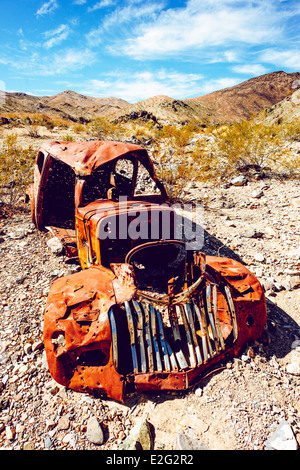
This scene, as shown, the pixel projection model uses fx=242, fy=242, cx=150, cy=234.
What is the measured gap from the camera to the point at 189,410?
7.01 ft

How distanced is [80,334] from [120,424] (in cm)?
84

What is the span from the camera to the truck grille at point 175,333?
2219 millimetres

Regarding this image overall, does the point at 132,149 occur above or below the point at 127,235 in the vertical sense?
above

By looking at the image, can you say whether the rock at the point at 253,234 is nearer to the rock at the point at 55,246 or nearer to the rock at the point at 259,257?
Result: the rock at the point at 259,257

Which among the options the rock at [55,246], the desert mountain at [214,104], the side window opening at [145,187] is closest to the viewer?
the rock at [55,246]

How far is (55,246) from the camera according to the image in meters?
4.20

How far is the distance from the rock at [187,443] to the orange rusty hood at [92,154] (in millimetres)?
3022

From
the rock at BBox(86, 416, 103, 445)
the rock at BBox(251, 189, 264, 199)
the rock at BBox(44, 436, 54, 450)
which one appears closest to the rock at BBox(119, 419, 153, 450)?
the rock at BBox(86, 416, 103, 445)

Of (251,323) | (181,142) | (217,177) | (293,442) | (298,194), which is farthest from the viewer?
(217,177)

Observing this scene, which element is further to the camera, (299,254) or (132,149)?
(299,254)

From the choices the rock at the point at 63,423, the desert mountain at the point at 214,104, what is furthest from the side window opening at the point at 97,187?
the desert mountain at the point at 214,104

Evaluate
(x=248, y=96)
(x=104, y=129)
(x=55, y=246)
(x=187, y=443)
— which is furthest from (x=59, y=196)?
(x=248, y=96)

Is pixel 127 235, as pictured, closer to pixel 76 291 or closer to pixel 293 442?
pixel 76 291

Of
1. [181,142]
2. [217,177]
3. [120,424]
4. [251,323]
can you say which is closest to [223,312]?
[251,323]
